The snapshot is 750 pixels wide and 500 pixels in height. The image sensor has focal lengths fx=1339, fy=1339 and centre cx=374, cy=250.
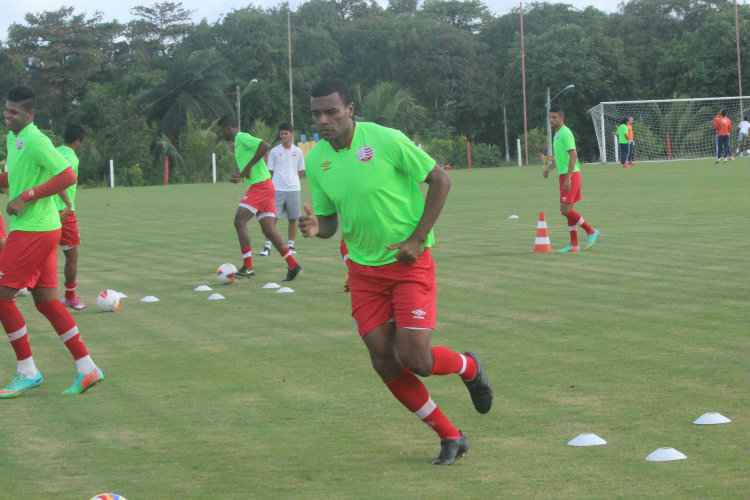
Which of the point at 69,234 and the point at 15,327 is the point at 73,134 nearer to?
the point at 69,234

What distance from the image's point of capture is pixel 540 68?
78.6 metres

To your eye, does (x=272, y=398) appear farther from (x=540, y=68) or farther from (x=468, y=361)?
(x=540, y=68)

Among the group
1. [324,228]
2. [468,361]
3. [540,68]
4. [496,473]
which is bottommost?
[496,473]

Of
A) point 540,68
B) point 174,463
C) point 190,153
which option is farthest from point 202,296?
point 540,68

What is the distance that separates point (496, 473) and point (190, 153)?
5638cm

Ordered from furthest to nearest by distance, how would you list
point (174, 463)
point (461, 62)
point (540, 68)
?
1. point (461, 62)
2. point (540, 68)
3. point (174, 463)

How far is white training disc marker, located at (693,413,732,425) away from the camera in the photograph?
7391 millimetres

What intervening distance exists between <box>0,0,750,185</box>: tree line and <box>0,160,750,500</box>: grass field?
4586 centimetres

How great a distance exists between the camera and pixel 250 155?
17.2 metres

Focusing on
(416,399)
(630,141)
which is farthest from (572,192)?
(630,141)

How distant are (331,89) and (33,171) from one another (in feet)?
10.4

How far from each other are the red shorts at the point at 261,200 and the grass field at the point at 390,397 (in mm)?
811

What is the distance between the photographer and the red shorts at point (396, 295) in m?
6.68

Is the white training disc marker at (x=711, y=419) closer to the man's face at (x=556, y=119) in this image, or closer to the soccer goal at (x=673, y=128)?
the man's face at (x=556, y=119)
